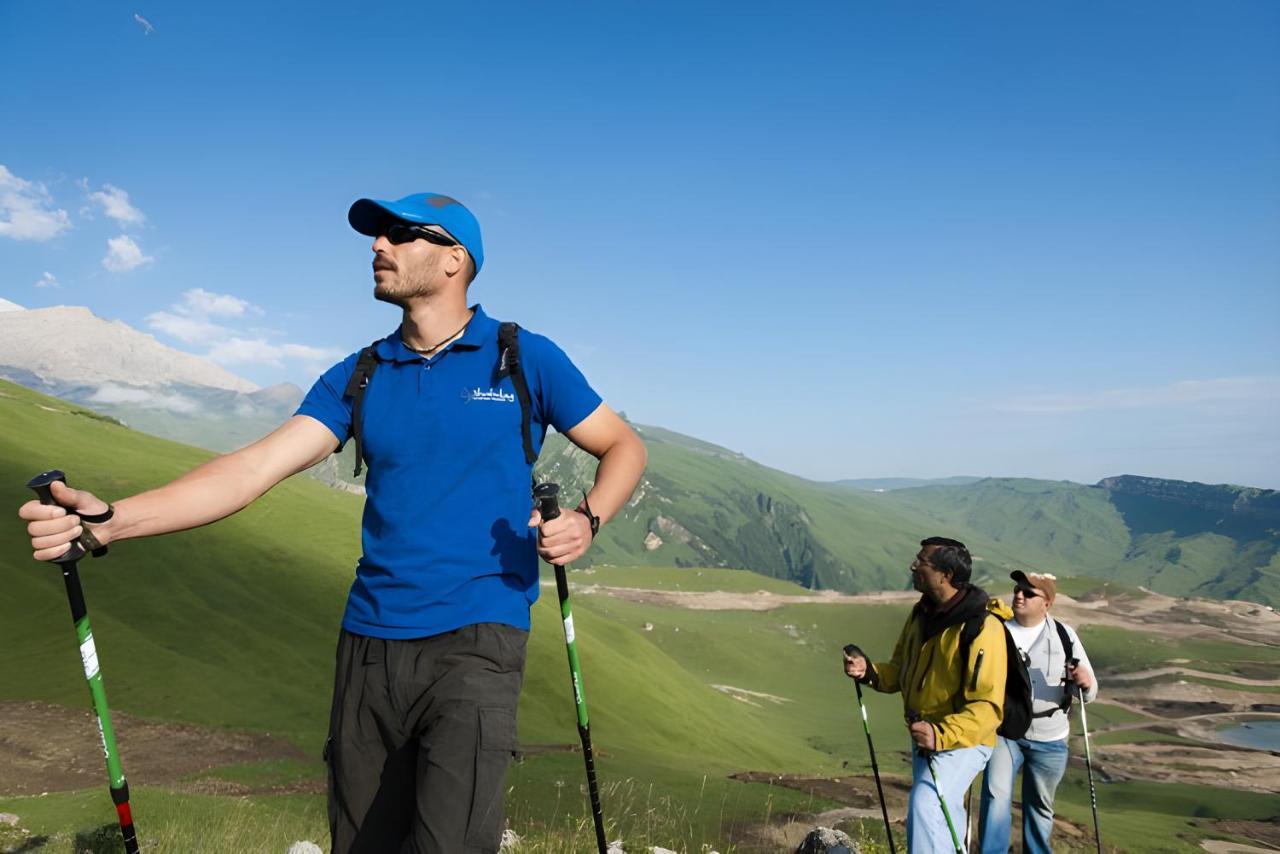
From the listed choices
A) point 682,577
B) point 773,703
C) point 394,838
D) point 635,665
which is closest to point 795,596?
point 682,577

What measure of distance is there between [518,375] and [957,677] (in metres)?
4.88

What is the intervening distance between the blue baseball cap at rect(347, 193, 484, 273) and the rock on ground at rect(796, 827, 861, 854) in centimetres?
1538

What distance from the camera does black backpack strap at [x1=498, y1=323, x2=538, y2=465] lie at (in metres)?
3.65

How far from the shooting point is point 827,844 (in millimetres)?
16484

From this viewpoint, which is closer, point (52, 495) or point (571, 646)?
point (52, 495)

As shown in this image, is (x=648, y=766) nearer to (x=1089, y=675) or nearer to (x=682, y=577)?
(x=1089, y=675)

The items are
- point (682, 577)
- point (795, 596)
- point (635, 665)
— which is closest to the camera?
point (635, 665)

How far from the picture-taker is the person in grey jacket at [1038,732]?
8625mm

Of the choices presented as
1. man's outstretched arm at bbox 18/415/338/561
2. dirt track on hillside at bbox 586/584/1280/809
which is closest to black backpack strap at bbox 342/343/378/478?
man's outstretched arm at bbox 18/415/338/561

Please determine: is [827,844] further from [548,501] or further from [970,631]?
[548,501]

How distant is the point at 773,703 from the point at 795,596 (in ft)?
196

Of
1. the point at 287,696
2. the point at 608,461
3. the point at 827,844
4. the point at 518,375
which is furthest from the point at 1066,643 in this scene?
the point at 287,696

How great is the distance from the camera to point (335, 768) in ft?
11.5

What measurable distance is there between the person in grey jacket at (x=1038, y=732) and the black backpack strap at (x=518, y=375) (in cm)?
678
